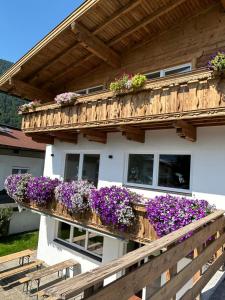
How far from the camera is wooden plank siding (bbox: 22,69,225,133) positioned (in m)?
6.06

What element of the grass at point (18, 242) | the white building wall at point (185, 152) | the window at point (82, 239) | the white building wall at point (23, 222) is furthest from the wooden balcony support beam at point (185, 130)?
the white building wall at point (23, 222)

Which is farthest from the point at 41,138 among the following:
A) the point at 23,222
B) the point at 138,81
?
the point at 23,222

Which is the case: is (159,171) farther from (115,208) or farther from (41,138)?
(41,138)

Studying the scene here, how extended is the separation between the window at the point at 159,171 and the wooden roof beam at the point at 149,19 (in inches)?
179

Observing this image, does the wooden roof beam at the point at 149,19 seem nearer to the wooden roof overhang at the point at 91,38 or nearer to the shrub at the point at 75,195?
the wooden roof overhang at the point at 91,38

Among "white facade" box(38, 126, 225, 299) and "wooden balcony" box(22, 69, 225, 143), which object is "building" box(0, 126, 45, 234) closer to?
"white facade" box(38, 126, 225, 299)

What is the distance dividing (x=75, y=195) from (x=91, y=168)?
220 centimetres

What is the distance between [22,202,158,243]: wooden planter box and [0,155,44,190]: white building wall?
10.3m

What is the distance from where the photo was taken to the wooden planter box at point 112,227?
23.3ft

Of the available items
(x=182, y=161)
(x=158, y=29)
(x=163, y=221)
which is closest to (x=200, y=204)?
(x=163, y=221)

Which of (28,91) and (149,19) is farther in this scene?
(28,91)

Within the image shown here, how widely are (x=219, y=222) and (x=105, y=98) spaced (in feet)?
16.5

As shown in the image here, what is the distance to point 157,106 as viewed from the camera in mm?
7066

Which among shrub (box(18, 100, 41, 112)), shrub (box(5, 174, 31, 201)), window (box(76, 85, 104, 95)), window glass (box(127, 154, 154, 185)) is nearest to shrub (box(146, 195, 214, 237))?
window glass (box(127, 154, 154, 185))
